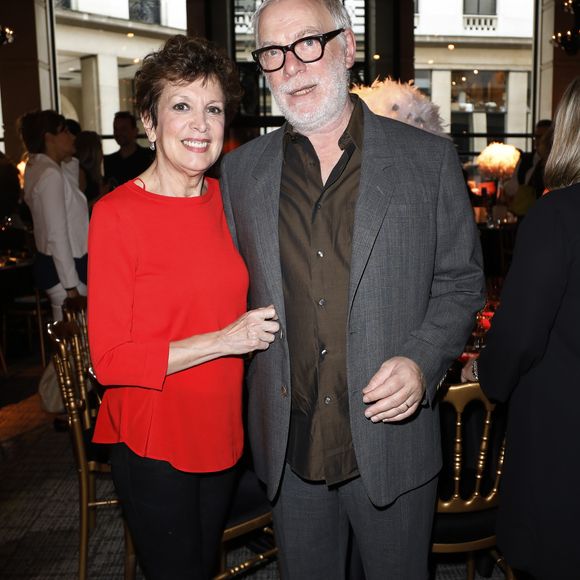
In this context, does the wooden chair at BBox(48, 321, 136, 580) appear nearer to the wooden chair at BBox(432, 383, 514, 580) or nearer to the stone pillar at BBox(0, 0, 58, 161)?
the wooden chair at BBox(432, 383, 514, 580)

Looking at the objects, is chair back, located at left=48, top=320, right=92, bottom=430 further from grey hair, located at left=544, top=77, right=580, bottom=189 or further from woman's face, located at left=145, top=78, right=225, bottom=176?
grey hair, located at left=544, top=77, right=580, bottom=189

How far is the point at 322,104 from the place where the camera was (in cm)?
160

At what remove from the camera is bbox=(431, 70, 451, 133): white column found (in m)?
13.7

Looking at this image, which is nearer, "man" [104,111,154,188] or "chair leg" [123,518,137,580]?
"chair leg" [123,518,137,580]

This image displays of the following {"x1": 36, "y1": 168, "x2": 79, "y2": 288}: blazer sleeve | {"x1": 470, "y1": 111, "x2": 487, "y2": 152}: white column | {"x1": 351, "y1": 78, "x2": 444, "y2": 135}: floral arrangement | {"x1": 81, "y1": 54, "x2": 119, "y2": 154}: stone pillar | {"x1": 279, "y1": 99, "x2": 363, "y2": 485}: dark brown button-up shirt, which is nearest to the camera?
{"x1": 279, "y1": 99, "x2": 363, "y2": 485}: dark brown button-up shirt

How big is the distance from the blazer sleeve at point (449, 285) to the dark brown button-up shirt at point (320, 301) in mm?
188

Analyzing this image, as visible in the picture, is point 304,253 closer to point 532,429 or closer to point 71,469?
point 532,429

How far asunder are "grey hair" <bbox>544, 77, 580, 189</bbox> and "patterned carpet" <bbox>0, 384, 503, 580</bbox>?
1.87 metres

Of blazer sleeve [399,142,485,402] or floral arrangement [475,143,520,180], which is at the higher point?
floral arrangement [475,143,520,180]

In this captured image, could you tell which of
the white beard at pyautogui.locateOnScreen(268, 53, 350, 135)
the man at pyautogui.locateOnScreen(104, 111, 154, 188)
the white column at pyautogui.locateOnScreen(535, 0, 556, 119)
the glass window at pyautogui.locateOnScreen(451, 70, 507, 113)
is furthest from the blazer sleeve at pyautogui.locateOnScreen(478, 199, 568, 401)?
the glass window at pyautogui.locateOnScreen(451, 70, 507, 113)

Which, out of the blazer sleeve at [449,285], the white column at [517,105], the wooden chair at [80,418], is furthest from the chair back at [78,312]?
the white column at [517,105]

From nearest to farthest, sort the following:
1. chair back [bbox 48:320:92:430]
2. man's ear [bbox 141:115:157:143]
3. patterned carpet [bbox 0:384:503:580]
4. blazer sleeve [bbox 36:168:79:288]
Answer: man's ear [bbox 141:115:157:143]
chair back [bbox 48:320:92:430]
patterned carpet [bbox 0:384:503:580]
blazer sleeve [bbox 36:168:79:288]

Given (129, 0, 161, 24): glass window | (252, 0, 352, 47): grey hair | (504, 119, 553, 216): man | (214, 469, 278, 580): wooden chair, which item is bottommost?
(214, 469, 278, 580): wooden chair

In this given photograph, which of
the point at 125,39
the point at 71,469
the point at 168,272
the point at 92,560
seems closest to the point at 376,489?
the point at 168,272
